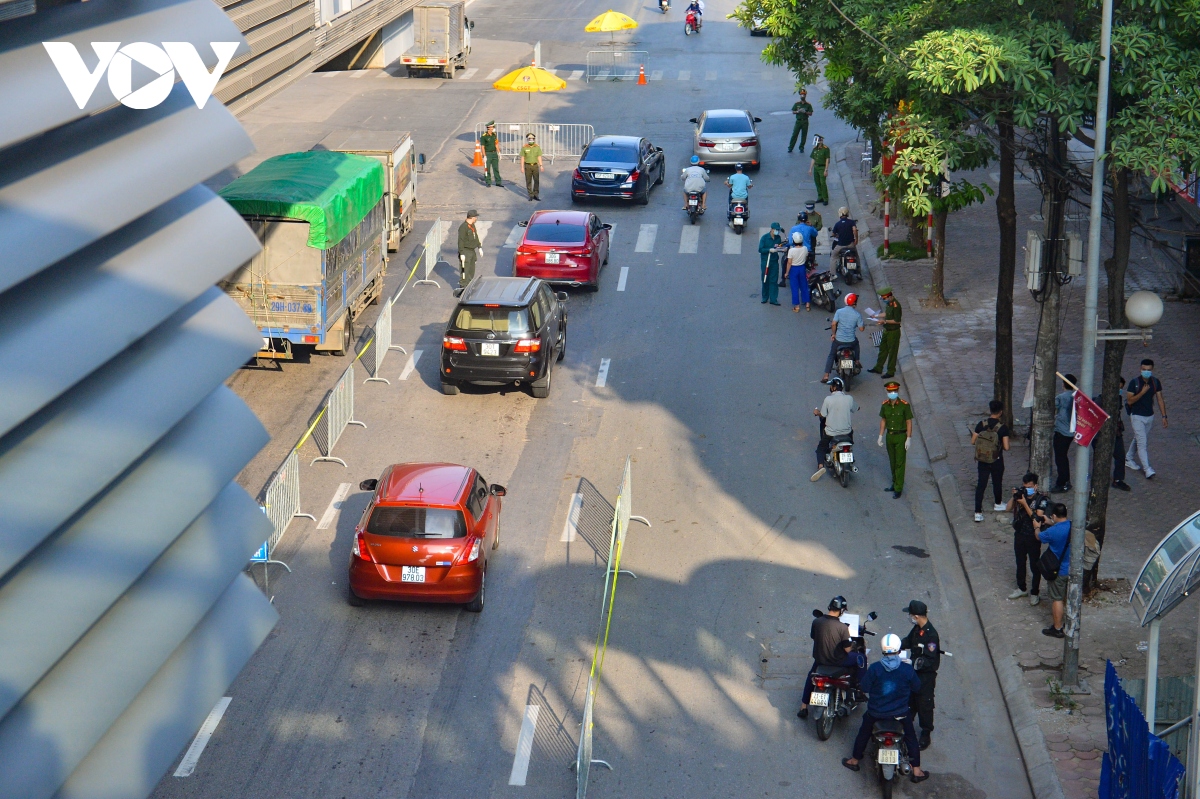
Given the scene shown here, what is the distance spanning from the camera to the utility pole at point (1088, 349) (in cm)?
1190

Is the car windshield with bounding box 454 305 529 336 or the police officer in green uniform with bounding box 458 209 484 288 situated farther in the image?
the police officer in green uniform with bounding box 458 209 484 288

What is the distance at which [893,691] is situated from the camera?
37.4ft

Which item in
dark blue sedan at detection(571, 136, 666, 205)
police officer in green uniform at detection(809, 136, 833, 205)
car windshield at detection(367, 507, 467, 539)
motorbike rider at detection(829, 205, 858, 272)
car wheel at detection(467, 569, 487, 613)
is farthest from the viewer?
police officer in green uniform at detection(809, 136, 833, 205)

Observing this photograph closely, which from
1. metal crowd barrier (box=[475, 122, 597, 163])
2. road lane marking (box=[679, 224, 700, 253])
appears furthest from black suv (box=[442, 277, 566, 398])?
metal crowd barrier (box=[475, 122, 597, 163])

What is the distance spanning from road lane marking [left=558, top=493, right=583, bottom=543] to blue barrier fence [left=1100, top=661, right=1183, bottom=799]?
7.61 metres

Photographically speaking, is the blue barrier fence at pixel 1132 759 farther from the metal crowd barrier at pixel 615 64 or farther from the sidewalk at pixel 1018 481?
the metal crowd barrier at pixel 615 64

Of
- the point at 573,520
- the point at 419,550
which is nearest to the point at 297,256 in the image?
the point at 573,520

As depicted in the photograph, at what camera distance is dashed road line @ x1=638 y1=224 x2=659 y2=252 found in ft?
96.0

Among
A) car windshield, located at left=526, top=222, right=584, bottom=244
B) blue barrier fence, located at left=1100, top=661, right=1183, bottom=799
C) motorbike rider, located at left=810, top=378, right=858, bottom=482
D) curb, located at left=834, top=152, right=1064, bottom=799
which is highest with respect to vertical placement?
car windshield, located at left=526, top=222, right=584, bottom=244

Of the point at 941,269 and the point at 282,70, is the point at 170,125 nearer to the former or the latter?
the point at 941,269

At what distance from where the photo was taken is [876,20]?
16.7 meters

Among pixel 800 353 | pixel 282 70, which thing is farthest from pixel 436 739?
pixel 282 70

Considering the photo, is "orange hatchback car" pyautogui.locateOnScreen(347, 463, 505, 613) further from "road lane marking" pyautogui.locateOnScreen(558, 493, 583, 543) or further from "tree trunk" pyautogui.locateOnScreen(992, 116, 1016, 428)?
→ "tree trunk" pyautogui.locateOnScreen(992, 116, 1016, 428)

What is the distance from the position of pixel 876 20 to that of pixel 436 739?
35.8 feet
